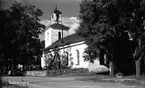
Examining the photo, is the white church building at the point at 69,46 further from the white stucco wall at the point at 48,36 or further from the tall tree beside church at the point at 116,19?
the tall tree beside church at the point at 116,19

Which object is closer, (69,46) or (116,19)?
(116,19)

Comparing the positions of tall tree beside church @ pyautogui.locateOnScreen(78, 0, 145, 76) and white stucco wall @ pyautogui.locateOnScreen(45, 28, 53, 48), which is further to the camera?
white stucco wall @ pyautogui.locateOnScreen(45, 28, 53, 48)

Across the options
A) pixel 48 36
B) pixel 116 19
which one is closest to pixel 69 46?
pixel 48 36

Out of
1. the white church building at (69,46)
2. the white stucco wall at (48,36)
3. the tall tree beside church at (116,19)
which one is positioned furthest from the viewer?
the white stucco wall at (48,36)

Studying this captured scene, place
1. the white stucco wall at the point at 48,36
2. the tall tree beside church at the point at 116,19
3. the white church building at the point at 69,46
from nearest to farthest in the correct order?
the tall tree beside church at the point at 116,19
the white church building at the point at 69,46
the white stucco wall at the point at 48,36

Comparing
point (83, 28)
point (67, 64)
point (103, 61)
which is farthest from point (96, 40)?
point (67, 64)

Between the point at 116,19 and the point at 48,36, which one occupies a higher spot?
the point at 48,36

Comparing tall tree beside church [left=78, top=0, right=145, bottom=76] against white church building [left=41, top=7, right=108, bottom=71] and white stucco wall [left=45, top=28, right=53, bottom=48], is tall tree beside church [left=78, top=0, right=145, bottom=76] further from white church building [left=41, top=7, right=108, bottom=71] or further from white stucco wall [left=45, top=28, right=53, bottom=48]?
white stucco wall [left=45, top=28, right=53, bottom=48]

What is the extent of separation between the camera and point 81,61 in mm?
51906

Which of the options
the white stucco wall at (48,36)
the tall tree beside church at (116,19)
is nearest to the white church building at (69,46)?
the white stucco wall at (48,36)

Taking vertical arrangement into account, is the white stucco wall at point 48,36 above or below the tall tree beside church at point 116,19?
above

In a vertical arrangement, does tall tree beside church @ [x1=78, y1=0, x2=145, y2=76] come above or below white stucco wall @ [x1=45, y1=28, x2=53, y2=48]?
below

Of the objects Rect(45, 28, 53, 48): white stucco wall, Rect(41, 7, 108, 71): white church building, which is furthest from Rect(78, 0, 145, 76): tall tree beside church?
Rect(45, 28, 53, 48): white stucco wall

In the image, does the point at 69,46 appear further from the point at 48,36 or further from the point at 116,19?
the point at 116,19
